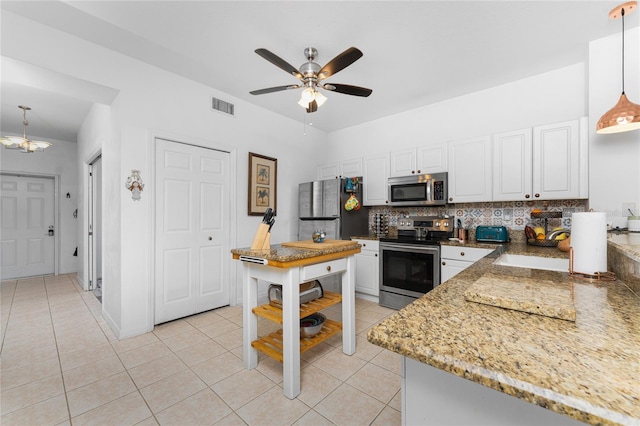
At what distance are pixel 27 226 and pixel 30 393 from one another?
4769 millimetres

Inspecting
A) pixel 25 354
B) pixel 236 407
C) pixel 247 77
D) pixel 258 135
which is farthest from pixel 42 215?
pixel 236 407

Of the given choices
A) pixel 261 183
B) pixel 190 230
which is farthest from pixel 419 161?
pixel 190 230

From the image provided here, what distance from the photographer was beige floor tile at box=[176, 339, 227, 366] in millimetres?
2240

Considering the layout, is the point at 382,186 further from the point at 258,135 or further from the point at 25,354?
the point at 25,354

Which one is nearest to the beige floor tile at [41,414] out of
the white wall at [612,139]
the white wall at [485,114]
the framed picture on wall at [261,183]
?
the framed picture on wall at [261,183]

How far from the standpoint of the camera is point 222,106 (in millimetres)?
3398

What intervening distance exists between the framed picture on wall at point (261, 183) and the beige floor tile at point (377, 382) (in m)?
2.42

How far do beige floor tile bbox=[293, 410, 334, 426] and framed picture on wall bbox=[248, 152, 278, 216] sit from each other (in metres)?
2.55

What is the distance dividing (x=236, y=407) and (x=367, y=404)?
856 mm

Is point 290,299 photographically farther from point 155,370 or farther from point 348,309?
point 155,370

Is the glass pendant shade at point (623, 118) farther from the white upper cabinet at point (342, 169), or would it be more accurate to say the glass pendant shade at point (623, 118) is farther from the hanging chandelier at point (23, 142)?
the hanging chandelier at point (23, 142)

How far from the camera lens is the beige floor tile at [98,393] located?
170 cm

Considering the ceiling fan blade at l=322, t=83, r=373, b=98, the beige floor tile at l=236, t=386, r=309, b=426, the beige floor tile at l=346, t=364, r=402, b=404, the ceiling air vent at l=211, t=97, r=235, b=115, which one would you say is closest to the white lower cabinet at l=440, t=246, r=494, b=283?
the beige floor tile at l=346, t=364, r=402, b=404

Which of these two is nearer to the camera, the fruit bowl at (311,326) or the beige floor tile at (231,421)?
the beige floor tile at (231,421)
